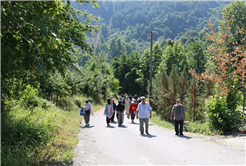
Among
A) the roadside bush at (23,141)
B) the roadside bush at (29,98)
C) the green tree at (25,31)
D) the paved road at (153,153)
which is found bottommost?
the paved road at (153,153)

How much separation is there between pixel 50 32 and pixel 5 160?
11.2 feet

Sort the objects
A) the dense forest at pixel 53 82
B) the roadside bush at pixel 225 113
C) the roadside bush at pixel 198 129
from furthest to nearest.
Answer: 1. the roadside bush at pixel 198 129
2. the roadside bush at pixel 225 113
3. the dense forest at pixel 53 82

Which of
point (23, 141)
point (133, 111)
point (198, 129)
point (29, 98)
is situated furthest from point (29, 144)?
point (133, 111)

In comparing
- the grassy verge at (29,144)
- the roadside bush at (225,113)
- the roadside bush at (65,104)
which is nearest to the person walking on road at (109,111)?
the grassy verge at (29,144)

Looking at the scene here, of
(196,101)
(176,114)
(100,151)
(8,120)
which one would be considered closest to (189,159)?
(100,151)

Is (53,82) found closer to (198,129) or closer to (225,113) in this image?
(198,129)

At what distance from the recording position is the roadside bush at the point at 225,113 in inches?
473

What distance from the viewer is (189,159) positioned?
6832mm

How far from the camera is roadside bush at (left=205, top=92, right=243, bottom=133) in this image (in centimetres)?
1202

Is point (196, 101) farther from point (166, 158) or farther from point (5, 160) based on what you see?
point (5, 160)

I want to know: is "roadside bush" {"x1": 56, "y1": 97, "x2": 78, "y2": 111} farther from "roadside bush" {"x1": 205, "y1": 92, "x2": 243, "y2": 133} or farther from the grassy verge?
"roadside bush" {"x1": 205, "y1": 92, "x2": 243, "y2": 133}

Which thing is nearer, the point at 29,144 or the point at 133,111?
the point at 29,144

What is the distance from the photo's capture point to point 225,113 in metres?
12.1

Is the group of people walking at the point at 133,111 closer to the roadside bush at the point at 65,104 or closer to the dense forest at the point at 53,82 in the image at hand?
the dense forest at the point at 53,82
